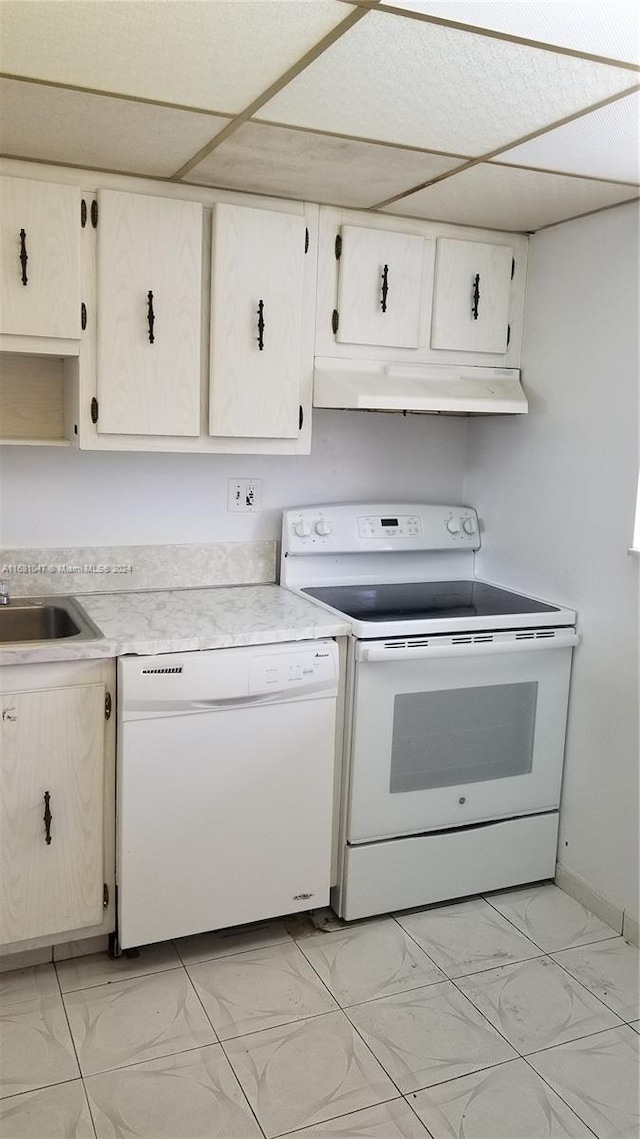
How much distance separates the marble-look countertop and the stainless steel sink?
6 centimetres

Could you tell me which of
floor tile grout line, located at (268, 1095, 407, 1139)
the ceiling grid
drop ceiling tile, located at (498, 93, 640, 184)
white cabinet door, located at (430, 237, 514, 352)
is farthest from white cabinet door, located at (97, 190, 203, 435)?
floor tile grout line, located at (268, 1095, 407, 1139)

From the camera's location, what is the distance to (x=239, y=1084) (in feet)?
6.31

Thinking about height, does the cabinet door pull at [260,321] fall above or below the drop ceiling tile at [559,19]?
below

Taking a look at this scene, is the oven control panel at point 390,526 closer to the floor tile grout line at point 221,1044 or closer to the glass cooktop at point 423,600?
the glass cooktop at point 423,600

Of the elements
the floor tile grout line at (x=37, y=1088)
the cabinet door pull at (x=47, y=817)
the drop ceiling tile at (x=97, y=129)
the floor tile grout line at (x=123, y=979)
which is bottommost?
the floor tile grout line at (x=37, y=1088)

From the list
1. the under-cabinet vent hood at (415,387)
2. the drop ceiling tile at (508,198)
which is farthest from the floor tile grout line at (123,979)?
the drop ceiling tile at (508,198)

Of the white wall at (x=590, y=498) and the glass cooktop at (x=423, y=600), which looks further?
the glass cooktop at (x=423, y=600)

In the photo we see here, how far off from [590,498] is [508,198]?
86 cm

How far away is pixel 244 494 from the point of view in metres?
2.91

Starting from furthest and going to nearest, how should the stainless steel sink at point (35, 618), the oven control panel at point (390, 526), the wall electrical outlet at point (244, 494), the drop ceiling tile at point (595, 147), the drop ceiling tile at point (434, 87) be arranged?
the oven control panel at point (390, 526) < the wall electrical outlet at point (244, 494) < the stainless steel sink at point (35, 618) < the drop ceiling tile at point (595, 147) < the drop ceiling tile at point (434, 87)

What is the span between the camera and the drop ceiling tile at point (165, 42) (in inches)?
55.0

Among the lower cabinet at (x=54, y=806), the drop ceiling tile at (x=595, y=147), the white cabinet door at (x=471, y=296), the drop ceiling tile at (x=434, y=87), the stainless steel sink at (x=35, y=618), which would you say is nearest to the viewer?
the drop ceiling tile at (x=434, y=87)

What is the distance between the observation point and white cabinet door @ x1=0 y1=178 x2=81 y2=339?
7.22 ft

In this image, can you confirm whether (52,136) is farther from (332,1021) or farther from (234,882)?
(332,1021)
